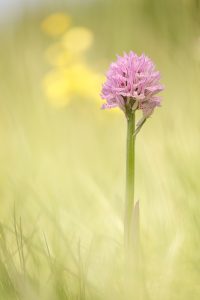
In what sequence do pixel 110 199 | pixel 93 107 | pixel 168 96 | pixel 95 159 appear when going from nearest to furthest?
1. pixel 110 199
2. pixel 95 159
3. pixel 168 96
4. pixel 93 107

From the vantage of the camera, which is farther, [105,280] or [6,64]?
[6,64]

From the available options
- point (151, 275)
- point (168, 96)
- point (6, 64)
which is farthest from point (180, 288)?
point (6, 64)

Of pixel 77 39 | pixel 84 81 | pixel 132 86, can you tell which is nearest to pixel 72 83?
pixel 84 81

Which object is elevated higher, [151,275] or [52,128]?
[52,128]

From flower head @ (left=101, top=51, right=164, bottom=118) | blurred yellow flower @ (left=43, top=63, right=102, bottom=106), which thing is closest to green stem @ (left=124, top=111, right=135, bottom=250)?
flower head @ (left=101, top=51, right=164, bottom=118)

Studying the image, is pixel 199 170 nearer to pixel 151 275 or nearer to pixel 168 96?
pixel 151 275

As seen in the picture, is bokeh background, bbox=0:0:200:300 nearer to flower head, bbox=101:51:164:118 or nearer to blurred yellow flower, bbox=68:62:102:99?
blurred yellow flower, bbox=68:62:102:99

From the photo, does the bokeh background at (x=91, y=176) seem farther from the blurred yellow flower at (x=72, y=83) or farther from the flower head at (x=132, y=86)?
the flower head at (x=132, y=86)

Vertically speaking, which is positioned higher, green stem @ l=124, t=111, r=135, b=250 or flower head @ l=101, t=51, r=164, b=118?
flower head @ l=101, t=51, r=164, b=118
